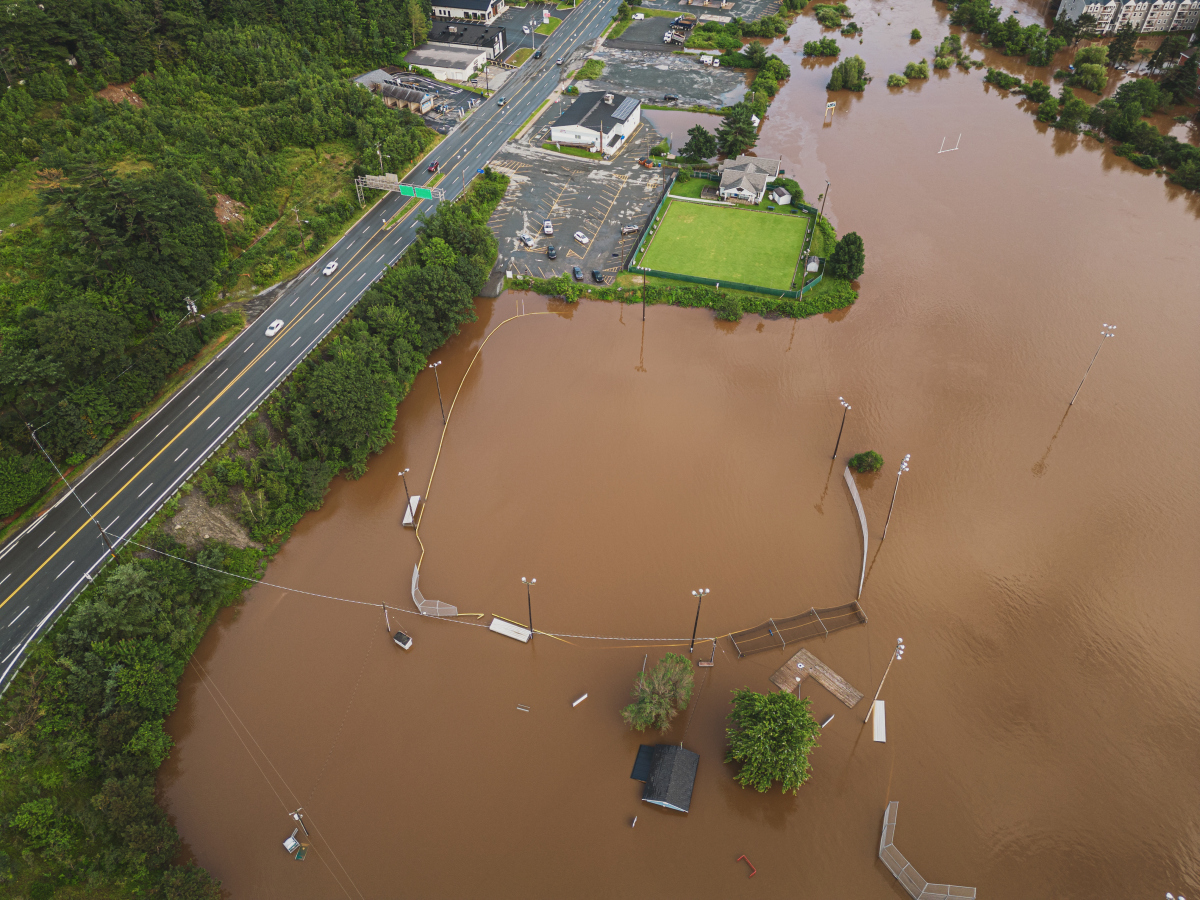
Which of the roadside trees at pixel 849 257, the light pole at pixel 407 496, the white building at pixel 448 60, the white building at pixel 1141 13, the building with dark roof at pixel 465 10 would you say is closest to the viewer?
the light pole at pixel 407 496

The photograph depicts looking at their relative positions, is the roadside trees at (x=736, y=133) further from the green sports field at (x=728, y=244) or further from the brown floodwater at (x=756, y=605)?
the brown floodwater at (x=756, y=605)

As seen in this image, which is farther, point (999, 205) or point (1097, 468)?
point (999, 205)

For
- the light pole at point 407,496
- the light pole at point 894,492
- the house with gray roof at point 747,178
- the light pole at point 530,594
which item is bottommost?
the light pole at point 530,594

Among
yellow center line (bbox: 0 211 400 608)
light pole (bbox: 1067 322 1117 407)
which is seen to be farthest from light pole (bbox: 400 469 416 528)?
light pole (bbox: 1067 322 1117 407)

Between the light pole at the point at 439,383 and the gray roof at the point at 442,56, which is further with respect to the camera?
the gray roof at the point at 442,56

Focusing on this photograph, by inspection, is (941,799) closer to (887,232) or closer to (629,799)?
(629,799)

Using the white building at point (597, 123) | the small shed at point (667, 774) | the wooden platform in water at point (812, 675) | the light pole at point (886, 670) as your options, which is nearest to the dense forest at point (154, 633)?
the small shed at point (667, 774)

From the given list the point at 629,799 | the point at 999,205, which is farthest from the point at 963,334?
the point at 629,799

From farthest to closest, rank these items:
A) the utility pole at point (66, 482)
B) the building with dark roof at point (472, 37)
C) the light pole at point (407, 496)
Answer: the building with dark roof at point (472, 37), the light pole at point (407, 496), the utility pole at point (66, 482)
